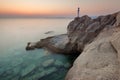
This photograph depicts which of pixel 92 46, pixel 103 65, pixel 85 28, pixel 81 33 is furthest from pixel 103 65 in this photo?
pixel 85 28

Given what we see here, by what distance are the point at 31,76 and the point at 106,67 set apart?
8.18 m

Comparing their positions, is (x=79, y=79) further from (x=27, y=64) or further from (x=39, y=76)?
(x=27, y=64)

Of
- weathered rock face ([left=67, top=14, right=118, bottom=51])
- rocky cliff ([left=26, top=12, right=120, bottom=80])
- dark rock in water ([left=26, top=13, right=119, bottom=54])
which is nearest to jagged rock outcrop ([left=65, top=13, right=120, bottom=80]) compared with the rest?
rocky cliff ([left=26, top=12, right=120, bottom=80])

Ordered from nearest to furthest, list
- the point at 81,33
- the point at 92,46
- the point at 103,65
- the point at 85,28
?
the point at 103,65
the point at 92,46
the point at 81,33
the point at 85,28

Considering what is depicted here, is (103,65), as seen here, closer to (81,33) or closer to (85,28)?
(81,33)

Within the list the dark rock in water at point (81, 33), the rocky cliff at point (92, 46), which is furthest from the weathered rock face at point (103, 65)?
the dark rock in water at point (81, 33)

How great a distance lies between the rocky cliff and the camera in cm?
833

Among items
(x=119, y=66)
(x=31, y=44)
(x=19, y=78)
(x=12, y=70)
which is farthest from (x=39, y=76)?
(x=31, y=44)

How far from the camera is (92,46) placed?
1281 cm

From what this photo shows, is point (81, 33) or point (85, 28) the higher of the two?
point (85, 28)

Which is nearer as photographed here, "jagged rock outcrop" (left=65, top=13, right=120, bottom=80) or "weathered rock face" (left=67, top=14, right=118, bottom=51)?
"jagged rock outcrop" (left=65, top=13, right=120, bottom=80)

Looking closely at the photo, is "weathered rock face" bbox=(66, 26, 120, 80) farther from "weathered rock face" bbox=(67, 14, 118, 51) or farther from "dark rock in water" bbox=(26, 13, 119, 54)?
"dark rock in water" bbox=(26, 13, 119, 54)

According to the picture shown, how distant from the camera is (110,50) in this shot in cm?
1051

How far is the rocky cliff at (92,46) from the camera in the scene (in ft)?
27.3
